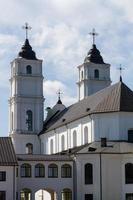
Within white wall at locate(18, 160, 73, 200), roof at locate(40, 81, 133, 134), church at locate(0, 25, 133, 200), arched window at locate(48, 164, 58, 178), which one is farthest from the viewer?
roof at locate(40, 81, 133, 134)

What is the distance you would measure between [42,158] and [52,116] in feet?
80.6

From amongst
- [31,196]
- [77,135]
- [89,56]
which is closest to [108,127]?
[77,135]

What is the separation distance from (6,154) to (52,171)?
5377mm

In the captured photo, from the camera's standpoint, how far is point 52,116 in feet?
273

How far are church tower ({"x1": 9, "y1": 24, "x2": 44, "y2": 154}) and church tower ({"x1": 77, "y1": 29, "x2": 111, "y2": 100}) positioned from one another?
7.14 metres

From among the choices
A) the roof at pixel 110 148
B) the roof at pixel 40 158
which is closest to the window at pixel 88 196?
the roof at pixel 110 148

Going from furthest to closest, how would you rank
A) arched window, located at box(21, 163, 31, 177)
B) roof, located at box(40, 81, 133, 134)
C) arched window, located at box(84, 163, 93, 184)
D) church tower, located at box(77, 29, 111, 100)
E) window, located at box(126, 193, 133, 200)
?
church tower, located at box(77, 29, 111, 100), roof, located at box(40, 81, 133, 134), arched window, located at box(21, 163, 31, 177), arched window, located at box(84, 163, 93, 184), window, located at box(126, 193, 133, 200)

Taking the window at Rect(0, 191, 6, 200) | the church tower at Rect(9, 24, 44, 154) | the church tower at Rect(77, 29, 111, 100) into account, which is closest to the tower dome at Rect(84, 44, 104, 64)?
the church tower at Rect(77, 29, 111, 100)

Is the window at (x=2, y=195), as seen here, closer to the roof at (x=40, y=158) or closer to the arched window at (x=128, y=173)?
the roof at (x=40, y=158)

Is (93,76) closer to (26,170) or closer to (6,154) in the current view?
(26,170)

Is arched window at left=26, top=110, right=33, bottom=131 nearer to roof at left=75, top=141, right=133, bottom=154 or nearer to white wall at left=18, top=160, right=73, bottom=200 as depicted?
roof at left=75, top=141, right=133, bottom=154

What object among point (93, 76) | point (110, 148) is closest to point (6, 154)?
point (110, 148)

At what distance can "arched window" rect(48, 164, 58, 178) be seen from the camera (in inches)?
2299

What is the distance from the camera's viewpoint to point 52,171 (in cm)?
5869
